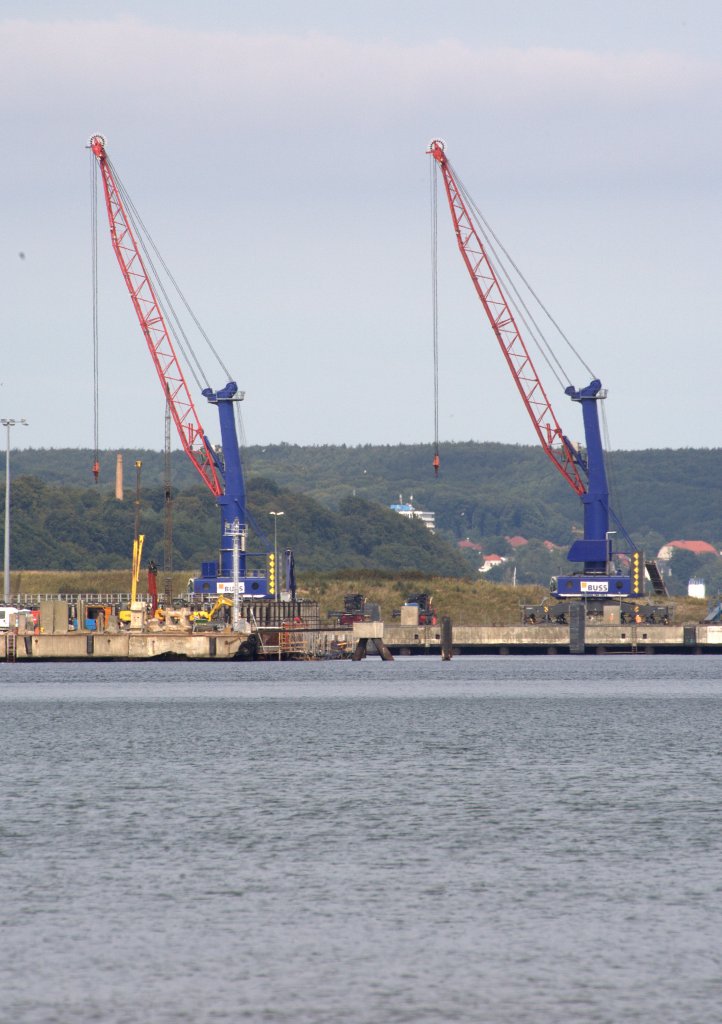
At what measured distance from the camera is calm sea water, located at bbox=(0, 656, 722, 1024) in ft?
98.4

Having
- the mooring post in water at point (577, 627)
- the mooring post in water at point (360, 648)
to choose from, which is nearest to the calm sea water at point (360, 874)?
the mooring post in water at point (360, 648)

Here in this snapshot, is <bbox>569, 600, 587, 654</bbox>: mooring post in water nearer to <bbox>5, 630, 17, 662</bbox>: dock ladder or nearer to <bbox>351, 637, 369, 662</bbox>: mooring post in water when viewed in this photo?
<bbox>351, 637, 369, 662</bbox>: mooring post in water

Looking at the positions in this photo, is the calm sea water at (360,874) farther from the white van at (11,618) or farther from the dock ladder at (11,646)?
the white van at (11,618)

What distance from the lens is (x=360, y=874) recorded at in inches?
1686

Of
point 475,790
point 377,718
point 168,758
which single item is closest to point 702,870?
point 475,790

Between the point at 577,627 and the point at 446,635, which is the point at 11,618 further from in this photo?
the point at 577,627

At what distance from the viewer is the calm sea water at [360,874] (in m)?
30.0

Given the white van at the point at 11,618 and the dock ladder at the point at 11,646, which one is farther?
the white van at the point at 11,618

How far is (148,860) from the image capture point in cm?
4466

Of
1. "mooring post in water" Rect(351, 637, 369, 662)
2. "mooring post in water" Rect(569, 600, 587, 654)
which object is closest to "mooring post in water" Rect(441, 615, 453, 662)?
"mooring post in water" Rect(351, 637, 369, 662)

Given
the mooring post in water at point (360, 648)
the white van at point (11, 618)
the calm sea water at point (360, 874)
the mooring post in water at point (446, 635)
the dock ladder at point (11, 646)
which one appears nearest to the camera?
the calm sea water at point (360, 874)

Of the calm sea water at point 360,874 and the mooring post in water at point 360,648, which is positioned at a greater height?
the mooring post in water at point 360,648

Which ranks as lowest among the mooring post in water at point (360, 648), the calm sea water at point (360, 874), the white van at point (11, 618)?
the calm sea water at point (360, 874)

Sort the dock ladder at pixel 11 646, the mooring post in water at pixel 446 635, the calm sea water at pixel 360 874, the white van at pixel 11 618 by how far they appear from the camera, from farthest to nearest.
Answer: the mooring post in water at pixel 446 635 < the white van at pixel 11 618 < the dock ladder at pixel 11 646 < the calm sea water at pixel 360 874
